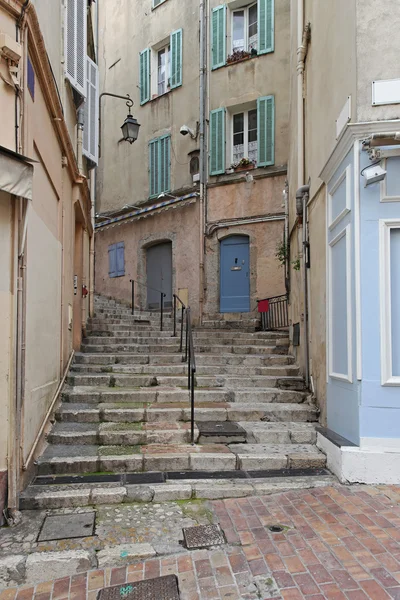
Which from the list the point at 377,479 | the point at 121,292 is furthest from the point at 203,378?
the point at 121,292

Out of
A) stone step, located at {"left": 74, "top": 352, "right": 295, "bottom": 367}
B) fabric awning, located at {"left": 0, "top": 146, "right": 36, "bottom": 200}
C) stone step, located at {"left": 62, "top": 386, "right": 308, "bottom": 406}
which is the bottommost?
stone step, located at {"left": 62, "top": 386, "right": 308, "bottom": 406}

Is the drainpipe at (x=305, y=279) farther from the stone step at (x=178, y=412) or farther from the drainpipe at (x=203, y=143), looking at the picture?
the drainpipe at (x=203, y=143)

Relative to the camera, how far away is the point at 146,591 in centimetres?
286

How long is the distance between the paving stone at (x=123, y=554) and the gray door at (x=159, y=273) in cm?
1064

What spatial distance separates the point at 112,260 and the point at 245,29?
25.3ft

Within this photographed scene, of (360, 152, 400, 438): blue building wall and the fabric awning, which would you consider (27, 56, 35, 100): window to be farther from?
(360, 152, 400, 438): blue building wall

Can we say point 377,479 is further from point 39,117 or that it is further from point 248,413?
point 39,117

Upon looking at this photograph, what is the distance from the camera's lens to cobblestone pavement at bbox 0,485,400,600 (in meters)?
2.82

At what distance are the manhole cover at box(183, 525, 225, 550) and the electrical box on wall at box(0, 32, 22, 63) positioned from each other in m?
3.85

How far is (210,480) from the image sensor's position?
438 cm

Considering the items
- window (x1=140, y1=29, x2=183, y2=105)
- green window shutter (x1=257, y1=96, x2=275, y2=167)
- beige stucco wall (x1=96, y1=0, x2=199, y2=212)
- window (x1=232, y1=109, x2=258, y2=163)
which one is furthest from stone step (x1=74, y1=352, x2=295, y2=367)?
window (x1=140, y1=29, x2=183, y2=105)

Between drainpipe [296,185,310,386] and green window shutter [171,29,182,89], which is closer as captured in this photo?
drainpipe [296,185,310,386]

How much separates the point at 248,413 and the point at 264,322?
5410mm

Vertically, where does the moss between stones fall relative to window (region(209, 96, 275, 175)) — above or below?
below
